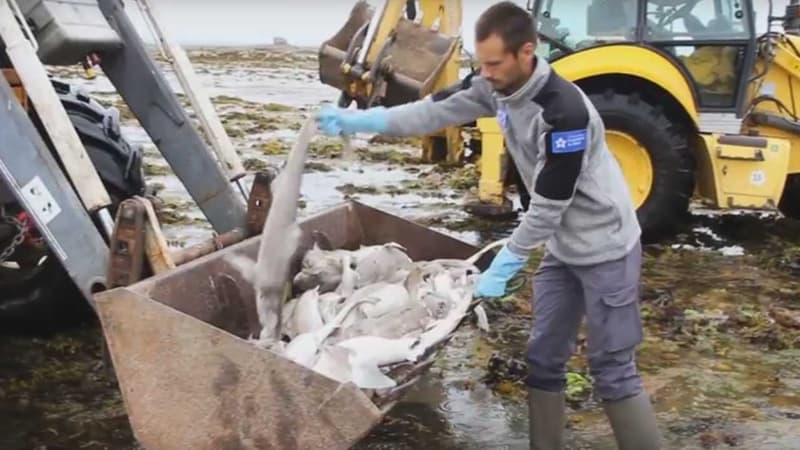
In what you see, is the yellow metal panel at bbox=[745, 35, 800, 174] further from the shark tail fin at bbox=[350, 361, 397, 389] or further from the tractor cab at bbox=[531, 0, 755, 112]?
the shark tail fin at bbox=[350, 361, 397, 389]

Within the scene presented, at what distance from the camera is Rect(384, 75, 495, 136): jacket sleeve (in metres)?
4.02

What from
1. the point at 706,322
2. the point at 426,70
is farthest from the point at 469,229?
the point at 706,322

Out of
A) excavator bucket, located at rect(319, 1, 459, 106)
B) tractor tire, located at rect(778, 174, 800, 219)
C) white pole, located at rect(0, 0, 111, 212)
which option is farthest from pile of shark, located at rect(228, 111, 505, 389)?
tractor tire, located at rect(778, 174, 800, 219)

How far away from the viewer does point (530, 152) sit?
12.2 feet

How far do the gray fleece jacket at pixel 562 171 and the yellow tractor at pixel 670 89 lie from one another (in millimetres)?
3820

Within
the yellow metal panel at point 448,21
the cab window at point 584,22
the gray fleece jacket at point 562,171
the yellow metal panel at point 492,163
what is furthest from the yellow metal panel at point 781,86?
the gray fleece jacket at point 562,171

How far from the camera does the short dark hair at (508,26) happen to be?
3449 mm

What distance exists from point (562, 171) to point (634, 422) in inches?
39.0

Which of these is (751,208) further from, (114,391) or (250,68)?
(250,68)

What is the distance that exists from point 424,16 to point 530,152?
5131mm

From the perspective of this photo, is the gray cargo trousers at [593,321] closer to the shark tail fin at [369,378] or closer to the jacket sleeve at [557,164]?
the jacket sleeve at [557,164]

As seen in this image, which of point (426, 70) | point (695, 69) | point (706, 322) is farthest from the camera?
point (695, 69)

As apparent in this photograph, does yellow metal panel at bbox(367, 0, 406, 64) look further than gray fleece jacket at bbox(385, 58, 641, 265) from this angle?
Yes

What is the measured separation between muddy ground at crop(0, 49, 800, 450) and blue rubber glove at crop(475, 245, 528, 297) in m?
0.88
